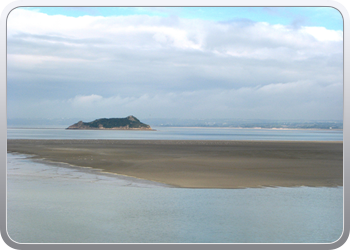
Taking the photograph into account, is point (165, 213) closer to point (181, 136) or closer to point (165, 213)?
point (165, 213)

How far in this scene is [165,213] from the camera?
7.60m

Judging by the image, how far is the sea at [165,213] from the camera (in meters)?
6.21

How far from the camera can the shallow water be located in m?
6.21

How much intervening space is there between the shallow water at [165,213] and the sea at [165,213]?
2 cm

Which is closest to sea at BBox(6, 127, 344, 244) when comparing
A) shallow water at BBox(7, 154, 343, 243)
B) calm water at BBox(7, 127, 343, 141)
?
shallow water at BBox(7, 154, 343, 243)

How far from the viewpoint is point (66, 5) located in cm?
527

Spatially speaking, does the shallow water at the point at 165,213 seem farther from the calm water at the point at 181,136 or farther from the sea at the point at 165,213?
the calm water at the point at 181,136

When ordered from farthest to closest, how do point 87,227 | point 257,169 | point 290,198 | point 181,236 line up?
point 257,169, point 290,198, point 87,227, point 181,236

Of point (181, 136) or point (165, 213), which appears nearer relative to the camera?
point (165, 213)

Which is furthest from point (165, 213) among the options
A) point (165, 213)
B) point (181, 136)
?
point (181, 136)

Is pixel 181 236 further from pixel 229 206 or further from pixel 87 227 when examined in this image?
pixel 229 206

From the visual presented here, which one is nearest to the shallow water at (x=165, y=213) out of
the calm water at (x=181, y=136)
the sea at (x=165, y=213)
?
the sea at (x=165, y=213)
